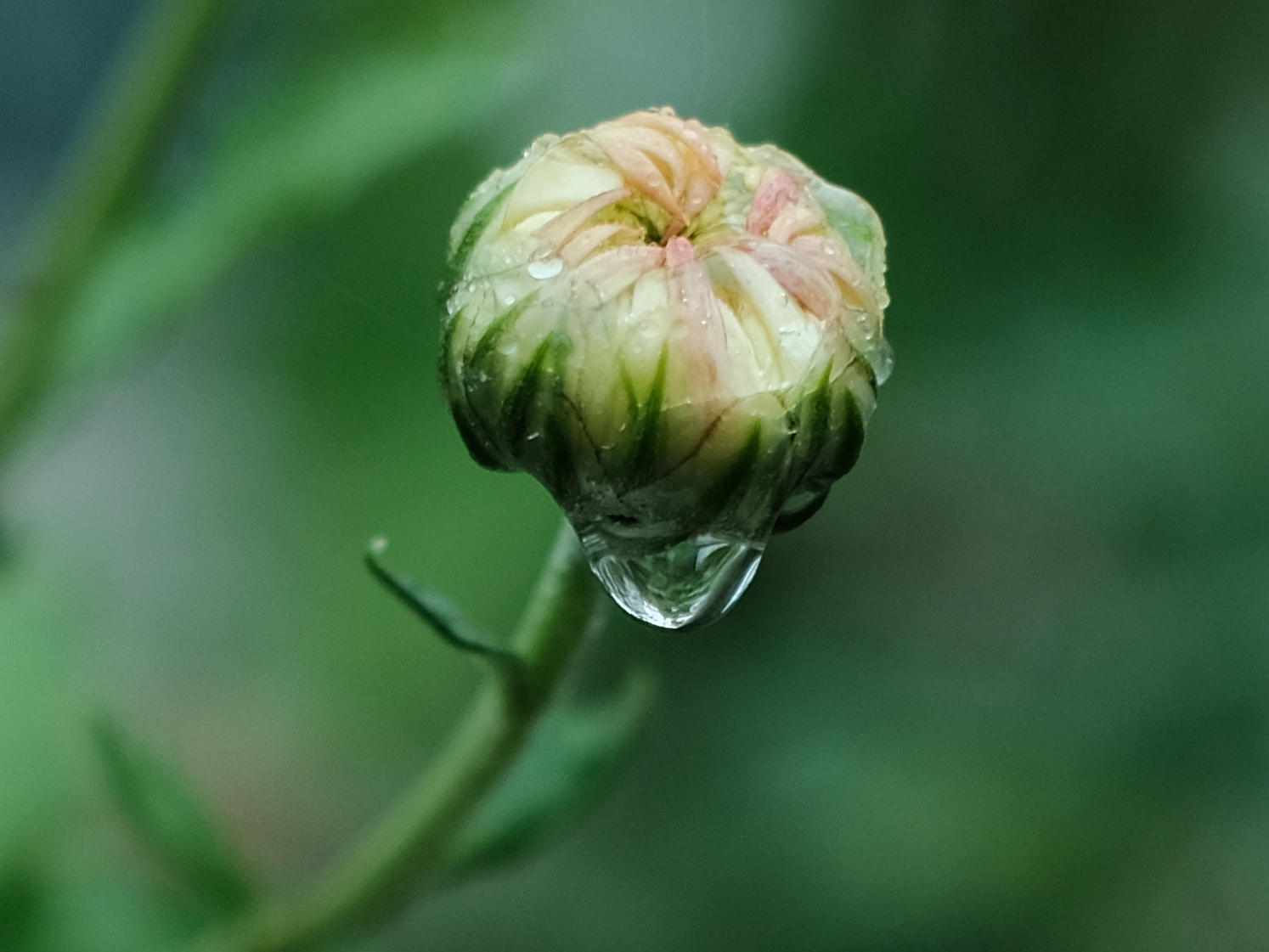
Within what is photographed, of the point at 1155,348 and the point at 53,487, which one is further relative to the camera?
the point at 53,487

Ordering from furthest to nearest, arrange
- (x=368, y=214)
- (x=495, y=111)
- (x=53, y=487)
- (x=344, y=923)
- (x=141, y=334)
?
1. (x=53, y=487)
2. (x=368, y=214)
3. (x=495, y=111)
4. (x=141, y=334)
5. (x=344, y=923)

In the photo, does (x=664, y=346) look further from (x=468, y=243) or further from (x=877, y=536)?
(x=877, y=536)

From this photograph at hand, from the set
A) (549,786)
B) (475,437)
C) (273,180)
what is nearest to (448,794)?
(549,786)

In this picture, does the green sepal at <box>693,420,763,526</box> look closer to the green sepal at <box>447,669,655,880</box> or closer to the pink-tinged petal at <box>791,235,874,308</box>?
the pink-tinged petal at <box>791,235,874,308</box>

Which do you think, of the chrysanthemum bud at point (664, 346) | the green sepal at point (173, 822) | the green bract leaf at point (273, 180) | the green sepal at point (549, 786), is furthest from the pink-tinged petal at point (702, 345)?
the green bract leaf at point (273, 180)

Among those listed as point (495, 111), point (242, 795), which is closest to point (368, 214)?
point (495, 111)

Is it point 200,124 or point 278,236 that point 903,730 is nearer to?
point 278,236

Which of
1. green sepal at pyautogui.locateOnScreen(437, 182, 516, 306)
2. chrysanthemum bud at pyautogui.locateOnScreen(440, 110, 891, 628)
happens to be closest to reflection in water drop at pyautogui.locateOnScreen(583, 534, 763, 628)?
chrysanthemum bud at pyautogui.locateOnScreen(440, 110, 891, 628)
